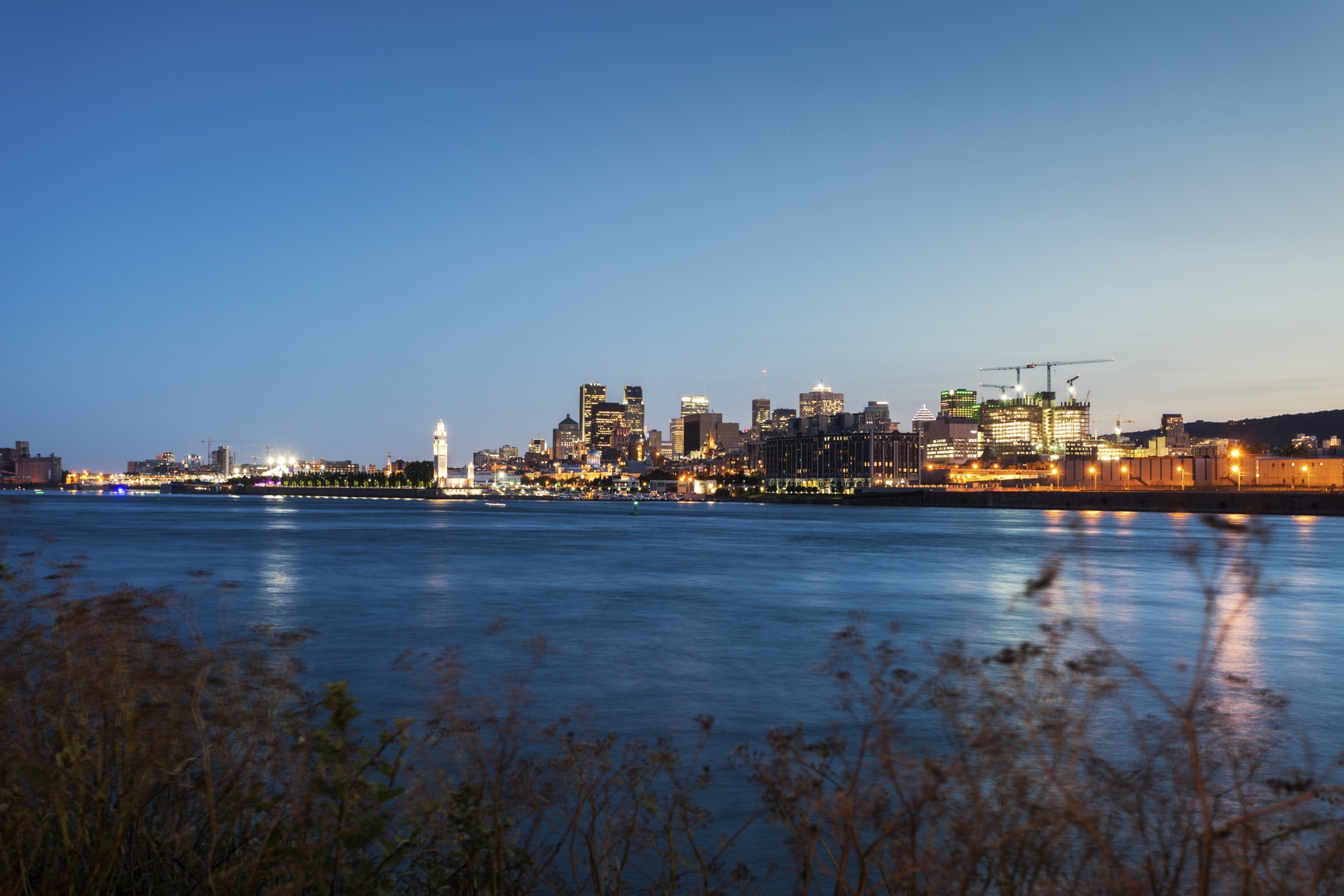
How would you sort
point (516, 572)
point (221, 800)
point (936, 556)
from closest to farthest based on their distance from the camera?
point (221, 800)
point (516, 572)
point (936, 556)

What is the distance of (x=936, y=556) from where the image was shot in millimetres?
55281

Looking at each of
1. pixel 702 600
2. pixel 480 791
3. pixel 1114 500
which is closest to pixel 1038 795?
pixel 480 791

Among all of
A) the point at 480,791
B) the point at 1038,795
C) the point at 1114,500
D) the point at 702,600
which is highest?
the point at 480,791

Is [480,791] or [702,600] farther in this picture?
[702,600]

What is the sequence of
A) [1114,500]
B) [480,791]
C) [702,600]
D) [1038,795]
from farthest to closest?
[1114,500] → [702,600] → [1038,795] → [480,791]

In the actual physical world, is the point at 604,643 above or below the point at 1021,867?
below

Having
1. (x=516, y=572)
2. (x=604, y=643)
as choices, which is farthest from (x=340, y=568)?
(x=604, y=643)

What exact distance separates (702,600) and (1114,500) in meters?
124

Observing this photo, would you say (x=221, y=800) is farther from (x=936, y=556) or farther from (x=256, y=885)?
(x=936, y=556)

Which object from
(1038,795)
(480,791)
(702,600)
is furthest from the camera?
(702,600)

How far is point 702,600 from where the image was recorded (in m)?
32.2

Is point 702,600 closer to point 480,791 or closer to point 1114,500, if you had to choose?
point 480,791

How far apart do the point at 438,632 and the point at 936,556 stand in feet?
123

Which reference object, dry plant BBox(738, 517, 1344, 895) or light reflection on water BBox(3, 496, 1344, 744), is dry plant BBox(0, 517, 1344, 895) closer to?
dry plant BBox(738, 517, 1344, 895)
